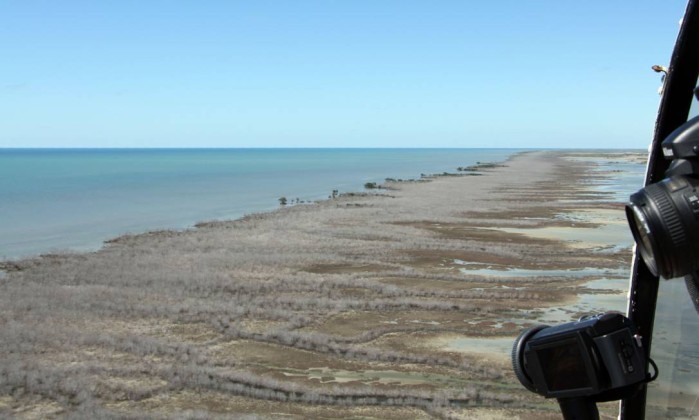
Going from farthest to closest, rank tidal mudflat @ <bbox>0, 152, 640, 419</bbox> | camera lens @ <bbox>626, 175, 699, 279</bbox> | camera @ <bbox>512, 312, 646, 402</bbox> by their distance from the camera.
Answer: tidal mudflat @ <bbox>0, 152, 640, 419</bbox>
camera @ <bbox>512, 312, 646, 402</bbox>
camera lens @ <bbox>626, 175, 699, 279</bbox>

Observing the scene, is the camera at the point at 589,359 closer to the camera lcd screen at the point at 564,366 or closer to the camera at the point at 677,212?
the camera lcd screen at the point at 564,366

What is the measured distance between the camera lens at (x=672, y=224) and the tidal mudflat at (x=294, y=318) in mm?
6947

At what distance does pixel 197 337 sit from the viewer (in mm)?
11625

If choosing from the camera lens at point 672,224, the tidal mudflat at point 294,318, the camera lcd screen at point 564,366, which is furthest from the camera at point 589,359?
the tidal mudflat at point 294,318

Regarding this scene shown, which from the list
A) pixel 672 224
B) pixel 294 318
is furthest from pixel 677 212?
pixel 294 318

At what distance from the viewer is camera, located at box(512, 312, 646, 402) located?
1872 millimetres

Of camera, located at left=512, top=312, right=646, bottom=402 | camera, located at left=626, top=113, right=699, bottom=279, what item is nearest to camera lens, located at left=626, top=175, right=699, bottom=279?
camera, located at left=626, top=113, right=699, bottom=279

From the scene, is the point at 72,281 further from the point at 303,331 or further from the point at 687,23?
the point at 687,23

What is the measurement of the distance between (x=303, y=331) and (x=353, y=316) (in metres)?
1.41

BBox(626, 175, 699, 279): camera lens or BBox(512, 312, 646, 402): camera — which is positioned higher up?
BBox(626, 175, 699, 279): camera lens

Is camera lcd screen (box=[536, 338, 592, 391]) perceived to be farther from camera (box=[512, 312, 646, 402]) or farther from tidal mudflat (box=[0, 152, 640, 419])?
tidal mudflat (box=[0, 152, 640, 419])

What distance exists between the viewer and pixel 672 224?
172 centimetres

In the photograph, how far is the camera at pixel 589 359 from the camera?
187 cm

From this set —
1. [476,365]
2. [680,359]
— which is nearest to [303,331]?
[476,365]
